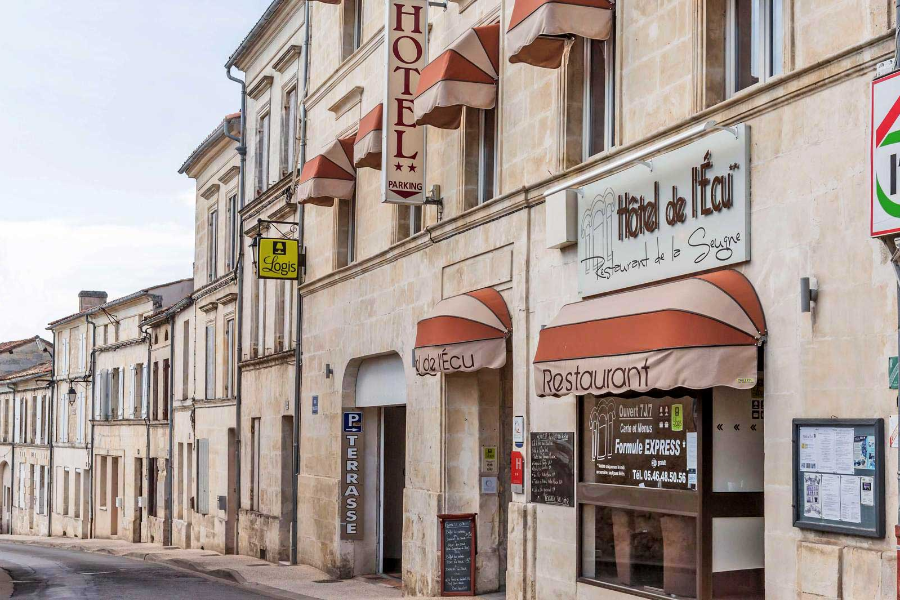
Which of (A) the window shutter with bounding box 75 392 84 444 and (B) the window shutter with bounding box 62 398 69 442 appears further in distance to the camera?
(B) the window shutter with bounding box 62 398 69 442

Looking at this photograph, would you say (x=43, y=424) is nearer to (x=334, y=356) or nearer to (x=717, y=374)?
(x=334, y=356)

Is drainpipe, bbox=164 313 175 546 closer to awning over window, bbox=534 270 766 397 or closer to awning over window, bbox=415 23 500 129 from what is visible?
awning over window, bbox=415 23 500 129

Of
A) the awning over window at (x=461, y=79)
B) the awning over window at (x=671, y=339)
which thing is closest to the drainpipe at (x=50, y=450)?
the awning over window at (x=461, y=79)

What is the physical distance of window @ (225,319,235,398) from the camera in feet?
88.5

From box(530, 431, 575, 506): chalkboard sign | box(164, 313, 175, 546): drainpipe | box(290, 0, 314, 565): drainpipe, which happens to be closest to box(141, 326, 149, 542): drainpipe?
box(164, 313, 175, 546): drainpipe

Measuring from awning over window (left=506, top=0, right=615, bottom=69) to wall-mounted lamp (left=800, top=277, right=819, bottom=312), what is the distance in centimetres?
370

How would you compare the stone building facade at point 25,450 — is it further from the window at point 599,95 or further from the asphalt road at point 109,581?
the window at point 599,95

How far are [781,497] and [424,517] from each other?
23.2ft

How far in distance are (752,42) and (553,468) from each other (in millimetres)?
4676

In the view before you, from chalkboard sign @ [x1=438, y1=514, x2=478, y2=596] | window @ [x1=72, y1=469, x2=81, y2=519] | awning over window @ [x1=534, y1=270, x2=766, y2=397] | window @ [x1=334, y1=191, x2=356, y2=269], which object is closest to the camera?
awning over window @ [x1=534, y1=270, x2=766, y2=397]

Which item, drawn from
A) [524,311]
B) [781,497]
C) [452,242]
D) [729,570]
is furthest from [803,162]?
[452,242]

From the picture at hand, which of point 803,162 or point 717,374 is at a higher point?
point 803,162

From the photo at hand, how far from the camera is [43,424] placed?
5225 centimetres

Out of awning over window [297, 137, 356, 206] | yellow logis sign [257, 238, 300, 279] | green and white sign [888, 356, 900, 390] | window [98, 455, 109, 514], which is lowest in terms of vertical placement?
window [98, 455, 109, 514]
